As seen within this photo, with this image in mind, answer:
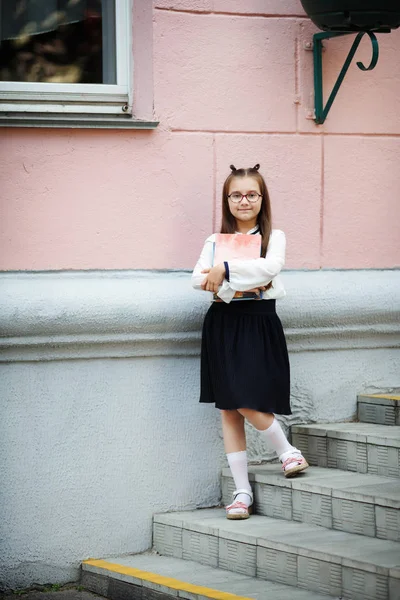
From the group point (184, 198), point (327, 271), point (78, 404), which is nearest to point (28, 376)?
point (78, 404)

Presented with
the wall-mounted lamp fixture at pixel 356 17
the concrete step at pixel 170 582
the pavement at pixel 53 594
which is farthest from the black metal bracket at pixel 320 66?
the pavement at pixel 53 594

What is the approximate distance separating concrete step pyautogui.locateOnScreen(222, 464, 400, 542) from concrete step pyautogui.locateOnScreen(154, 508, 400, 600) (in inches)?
2.0

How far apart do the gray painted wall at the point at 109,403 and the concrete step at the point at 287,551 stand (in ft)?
0.83

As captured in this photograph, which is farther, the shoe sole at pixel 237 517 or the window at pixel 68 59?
the window at pixel 68 59

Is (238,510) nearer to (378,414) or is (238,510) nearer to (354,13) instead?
(378,414)

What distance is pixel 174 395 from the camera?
5.45 m

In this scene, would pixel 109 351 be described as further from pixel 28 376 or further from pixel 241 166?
pixel 241 166

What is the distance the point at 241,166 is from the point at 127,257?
2.38 ft

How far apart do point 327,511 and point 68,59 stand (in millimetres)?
2434

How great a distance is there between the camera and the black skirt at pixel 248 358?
5.09 m

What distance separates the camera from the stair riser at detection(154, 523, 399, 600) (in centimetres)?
421

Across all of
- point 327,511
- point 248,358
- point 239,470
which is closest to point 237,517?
point 239,470

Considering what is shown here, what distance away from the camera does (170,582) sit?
4723mm

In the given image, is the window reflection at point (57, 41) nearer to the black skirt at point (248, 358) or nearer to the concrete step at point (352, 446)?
the black skirt at point (248, 358)
